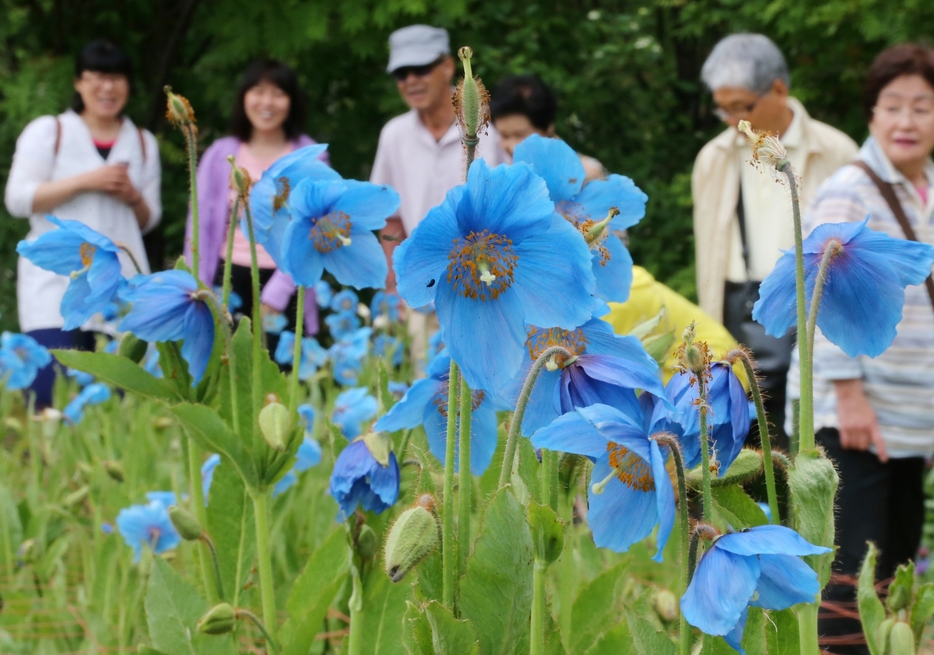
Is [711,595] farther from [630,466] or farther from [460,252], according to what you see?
[460,252]

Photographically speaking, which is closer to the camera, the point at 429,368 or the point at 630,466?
the point at 630,466

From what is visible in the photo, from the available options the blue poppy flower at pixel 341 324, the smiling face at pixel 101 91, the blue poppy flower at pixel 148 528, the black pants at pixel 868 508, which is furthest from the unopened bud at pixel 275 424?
the smiling face at pixel 101 91

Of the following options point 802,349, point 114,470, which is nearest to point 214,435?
point 802,349

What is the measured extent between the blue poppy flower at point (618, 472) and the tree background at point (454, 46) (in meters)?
4.17

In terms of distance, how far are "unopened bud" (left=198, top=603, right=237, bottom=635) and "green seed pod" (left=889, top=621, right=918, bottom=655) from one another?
53 centimetres

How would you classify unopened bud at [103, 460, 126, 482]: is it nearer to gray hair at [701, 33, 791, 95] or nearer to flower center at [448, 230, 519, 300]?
flower center at [448, 230, 519, 300]

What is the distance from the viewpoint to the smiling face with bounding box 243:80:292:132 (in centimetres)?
316

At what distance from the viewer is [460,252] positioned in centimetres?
64

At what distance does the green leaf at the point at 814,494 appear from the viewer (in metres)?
0.59

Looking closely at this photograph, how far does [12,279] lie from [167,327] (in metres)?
5.48

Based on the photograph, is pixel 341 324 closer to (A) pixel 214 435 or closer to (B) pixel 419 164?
(B) pixel 419 164

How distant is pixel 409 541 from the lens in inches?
25.7

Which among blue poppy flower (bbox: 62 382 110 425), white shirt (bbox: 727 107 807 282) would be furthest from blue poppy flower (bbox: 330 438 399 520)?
white shirt (bbox: 727 107 807 282)

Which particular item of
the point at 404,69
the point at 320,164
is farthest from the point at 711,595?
the point at 404,69
